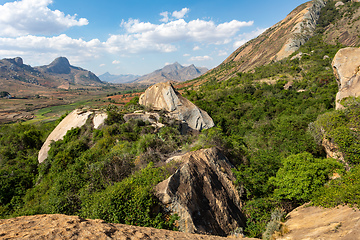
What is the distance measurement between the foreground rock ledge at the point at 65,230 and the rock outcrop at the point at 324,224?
4737mm

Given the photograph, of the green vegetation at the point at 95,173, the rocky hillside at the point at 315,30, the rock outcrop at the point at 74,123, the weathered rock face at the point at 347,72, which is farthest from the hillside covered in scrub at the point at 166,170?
the rocky hillside at the point at 315,30

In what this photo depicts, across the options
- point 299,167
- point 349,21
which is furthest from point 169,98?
point 349,21

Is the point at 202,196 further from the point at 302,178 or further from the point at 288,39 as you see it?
the point at 288,39

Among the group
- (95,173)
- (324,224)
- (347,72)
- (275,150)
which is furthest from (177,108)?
(347,72)

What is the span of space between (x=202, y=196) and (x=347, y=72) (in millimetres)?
21331

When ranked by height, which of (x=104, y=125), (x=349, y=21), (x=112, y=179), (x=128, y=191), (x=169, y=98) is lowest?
(x=112, y=179)

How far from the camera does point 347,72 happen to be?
18484mm

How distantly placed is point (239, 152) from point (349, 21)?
92.4m

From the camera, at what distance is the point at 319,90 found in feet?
122

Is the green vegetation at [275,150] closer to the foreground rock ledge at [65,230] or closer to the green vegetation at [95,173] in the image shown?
the green vegetation at [95,173]

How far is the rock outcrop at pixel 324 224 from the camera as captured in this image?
5582 millimetres

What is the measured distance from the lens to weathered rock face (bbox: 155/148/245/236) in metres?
7.38

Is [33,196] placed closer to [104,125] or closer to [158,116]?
[104,125]

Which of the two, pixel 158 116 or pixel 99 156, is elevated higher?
pixel 158 116
